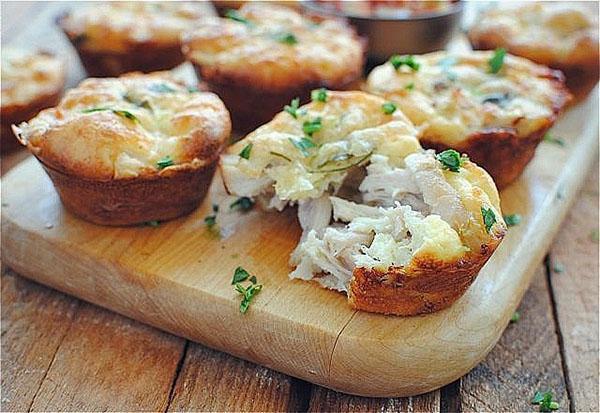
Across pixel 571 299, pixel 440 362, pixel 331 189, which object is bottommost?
pixel 571 299

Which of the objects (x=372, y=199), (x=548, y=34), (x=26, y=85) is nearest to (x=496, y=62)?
(x=548, y=34)

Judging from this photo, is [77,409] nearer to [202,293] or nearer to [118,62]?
[202,293]

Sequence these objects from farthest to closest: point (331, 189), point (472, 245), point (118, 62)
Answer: point (118, 62), point (331, 189), point (472, 245)

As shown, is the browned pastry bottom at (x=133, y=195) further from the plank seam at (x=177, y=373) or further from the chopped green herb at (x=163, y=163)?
the plank seam at (x=177, y=373)

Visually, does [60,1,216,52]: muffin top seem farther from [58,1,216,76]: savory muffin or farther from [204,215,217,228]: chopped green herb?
[204,215,217,228]: chopped green herb

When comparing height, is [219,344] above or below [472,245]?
below

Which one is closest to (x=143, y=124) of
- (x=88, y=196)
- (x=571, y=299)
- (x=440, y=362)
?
(x=88, y=196)

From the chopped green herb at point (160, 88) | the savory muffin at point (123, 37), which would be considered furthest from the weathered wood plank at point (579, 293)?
the savory muffin at point (123, 37)
